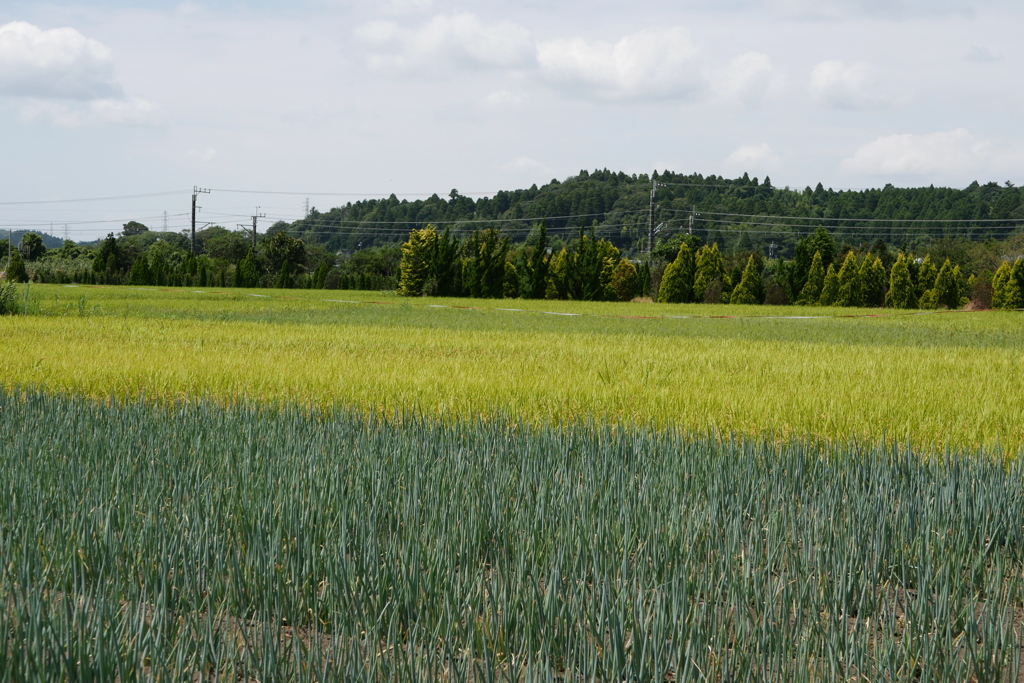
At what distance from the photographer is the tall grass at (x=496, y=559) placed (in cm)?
187

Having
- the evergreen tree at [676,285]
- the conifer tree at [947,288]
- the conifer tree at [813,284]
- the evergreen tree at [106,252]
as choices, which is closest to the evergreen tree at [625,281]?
the evergreen tree at [676,285]

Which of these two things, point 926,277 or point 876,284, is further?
point 876,284

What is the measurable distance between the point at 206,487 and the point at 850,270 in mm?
32341

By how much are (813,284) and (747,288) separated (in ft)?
7.94

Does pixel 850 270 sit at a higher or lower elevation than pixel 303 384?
higher

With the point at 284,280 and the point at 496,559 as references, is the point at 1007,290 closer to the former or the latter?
the point at 496,559

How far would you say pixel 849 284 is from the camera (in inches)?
1267

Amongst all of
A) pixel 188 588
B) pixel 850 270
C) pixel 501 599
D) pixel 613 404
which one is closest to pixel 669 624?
pixel 501 599

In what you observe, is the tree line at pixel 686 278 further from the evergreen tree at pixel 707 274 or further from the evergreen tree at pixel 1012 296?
the evergreen tree at pixel 1012 296

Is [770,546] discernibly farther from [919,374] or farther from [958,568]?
[919,374]

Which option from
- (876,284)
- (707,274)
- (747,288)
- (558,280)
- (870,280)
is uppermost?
(707,274)

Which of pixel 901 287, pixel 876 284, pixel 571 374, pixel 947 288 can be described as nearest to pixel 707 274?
pixel 876 284

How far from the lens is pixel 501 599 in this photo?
2119 millimetres

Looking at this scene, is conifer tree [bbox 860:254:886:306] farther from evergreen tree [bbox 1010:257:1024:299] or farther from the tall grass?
the tall grass
